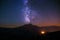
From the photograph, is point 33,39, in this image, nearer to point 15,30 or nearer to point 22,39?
point 22,39

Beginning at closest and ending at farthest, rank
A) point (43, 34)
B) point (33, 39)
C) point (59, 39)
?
1. point (43, 34)
2. point (33, 39)
3. point (59, 39)

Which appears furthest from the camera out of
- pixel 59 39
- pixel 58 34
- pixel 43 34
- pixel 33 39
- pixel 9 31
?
pixel 9 31

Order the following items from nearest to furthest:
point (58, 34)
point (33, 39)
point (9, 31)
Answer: point (33, 39)
point (58, 34)
point (9, 31)

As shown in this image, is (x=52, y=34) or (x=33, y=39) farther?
(x=52, y=34)

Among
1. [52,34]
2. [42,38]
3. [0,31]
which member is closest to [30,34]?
[52,34]

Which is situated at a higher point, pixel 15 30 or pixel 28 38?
pixel 15 30

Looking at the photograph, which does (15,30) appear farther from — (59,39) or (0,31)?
(59,39)

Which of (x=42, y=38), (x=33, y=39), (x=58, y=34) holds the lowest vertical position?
(x=42, y=38)

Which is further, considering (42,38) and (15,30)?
(15,30)

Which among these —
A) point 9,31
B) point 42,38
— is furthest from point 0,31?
point 42,38
